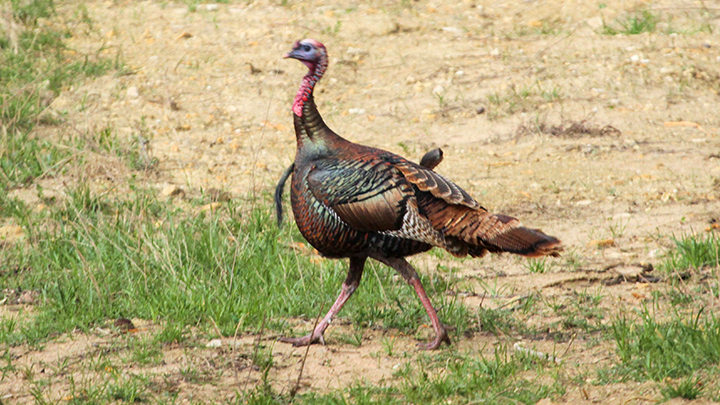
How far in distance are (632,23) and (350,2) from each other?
3351 mm

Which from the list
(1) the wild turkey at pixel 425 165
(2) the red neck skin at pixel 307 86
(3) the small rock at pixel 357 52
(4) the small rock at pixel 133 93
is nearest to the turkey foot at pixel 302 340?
(1) the wild turkey at pixel 425 165

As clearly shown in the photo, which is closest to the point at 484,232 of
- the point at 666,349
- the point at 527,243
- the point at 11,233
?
the point at 527,243

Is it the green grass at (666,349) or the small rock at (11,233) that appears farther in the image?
the small rock at (11,233)

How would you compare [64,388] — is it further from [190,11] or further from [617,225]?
[190,11]

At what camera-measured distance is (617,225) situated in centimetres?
620

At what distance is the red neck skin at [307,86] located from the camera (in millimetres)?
4664

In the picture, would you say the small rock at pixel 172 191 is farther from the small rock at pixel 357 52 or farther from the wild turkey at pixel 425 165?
the small rock at pixel 357 52

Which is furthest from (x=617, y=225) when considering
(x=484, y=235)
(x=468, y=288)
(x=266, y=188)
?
(x=266, y=188)

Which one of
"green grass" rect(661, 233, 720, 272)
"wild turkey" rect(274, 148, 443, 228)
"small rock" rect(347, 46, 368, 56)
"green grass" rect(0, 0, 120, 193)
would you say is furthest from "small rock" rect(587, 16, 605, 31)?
"green grass" rect(0, 0, 120, 193)

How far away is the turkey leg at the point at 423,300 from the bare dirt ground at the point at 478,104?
0.93 feet

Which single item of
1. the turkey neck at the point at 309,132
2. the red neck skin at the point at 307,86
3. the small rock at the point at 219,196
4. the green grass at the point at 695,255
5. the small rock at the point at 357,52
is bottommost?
the small rock at the point at 219,196

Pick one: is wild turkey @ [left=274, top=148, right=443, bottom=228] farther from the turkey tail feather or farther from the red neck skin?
the turkey tail feather

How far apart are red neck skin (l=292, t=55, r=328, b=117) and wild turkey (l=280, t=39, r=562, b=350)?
33 centimetres

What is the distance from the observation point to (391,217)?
4.27 metres
